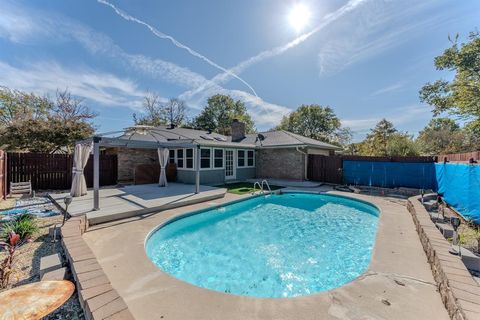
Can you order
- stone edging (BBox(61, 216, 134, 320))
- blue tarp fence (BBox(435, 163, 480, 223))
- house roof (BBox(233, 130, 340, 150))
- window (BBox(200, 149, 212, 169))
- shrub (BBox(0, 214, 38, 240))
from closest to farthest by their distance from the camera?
stone edging (BBox(61, 216, 134, 320)), shrub (BBox(0, 214, 38, 240)), blue tarp fence (BBox(435, 163, 480, 223)), window (BBox(200, 149, 212, 169)), house roof (BBox(233, 130, 340, 150))

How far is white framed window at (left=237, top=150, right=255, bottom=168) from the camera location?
1521 centimetres

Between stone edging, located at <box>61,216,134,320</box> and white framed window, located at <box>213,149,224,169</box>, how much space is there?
9.71 m

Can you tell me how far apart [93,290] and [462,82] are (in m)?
22.2

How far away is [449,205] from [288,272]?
329 inches

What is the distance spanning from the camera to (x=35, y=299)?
246cm

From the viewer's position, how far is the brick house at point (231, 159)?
13.0 meters

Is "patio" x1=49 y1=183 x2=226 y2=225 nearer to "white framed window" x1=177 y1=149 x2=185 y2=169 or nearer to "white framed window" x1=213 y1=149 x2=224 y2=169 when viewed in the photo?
"white framed window" x1=213 y1=149 x2=224 y2=169

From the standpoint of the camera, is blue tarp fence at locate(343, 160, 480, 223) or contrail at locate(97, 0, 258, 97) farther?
contrail at locate(97, 0, 258, 97)

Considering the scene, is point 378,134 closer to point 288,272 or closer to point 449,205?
point 449,205

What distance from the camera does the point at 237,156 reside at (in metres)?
15.0

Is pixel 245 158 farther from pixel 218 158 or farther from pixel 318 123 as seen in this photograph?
pixel 318 123

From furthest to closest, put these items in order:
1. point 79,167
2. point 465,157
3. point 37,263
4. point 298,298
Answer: point 465,157 → point 79,167 → point 37,263 → point 298,298

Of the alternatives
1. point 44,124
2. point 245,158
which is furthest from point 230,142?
point 44,124

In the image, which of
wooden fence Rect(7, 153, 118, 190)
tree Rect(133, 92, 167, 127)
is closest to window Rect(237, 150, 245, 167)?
wooden fence Rect(7, 153, 118, 190)
